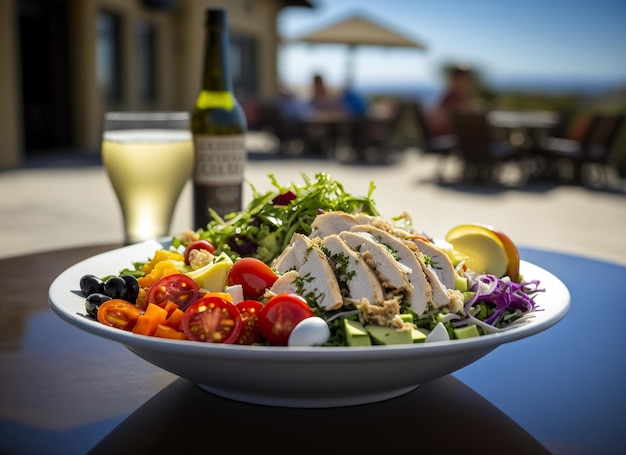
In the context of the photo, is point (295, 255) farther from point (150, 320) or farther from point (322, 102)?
point (322, 102)

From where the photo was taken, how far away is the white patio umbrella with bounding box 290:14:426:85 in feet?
63.0

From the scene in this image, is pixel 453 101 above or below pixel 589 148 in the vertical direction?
above

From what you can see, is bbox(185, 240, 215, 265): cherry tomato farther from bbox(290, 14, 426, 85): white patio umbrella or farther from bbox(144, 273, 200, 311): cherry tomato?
bbox(290, 14, 426, 85): white patio umbrella

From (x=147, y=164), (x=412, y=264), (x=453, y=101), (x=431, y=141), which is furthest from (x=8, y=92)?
(x=412, y=264)

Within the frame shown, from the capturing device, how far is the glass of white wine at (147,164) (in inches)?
76.2

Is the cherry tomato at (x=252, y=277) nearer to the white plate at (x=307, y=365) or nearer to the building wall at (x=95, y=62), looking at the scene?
the white plate at (x=307, y=365)

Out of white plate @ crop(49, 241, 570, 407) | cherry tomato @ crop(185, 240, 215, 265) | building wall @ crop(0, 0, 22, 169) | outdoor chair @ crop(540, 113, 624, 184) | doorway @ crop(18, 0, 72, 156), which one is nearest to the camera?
white plate @ crop(49, 241, 570, 407)

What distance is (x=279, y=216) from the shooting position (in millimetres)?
1710

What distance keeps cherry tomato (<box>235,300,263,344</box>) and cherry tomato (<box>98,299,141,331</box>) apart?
0.18 metres

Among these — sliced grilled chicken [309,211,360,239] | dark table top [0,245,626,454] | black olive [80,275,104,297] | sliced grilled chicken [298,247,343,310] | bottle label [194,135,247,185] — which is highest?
bottle label [194,135,247,185]

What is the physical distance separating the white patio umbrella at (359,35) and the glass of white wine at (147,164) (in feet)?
58.0

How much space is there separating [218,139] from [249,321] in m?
1.00

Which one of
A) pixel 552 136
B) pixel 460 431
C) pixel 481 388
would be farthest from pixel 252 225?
pixel 552 136

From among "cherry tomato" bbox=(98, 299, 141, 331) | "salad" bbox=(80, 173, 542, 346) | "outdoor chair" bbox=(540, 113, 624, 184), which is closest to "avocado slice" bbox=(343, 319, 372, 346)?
"salad" bbox=(80, 173, 542, 346)
